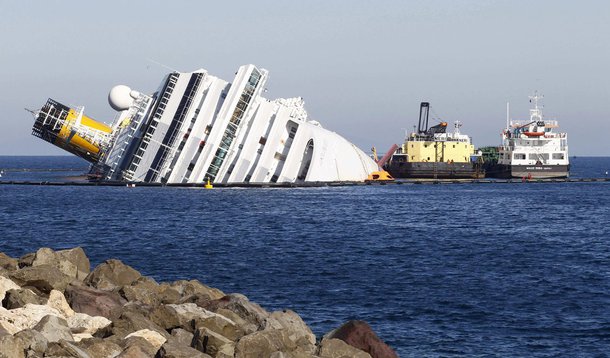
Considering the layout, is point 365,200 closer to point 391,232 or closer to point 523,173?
point 391,232

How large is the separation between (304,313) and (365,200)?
5727 centimetres

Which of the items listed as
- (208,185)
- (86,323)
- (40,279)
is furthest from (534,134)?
(86,323)

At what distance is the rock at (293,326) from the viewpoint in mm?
22520

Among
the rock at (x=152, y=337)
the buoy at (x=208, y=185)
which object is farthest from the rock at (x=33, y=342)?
the buoy at (x=208, y=185)

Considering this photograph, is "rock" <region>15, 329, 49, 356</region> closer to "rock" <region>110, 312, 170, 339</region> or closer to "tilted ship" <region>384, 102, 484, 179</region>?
"rock" <region>110, 312, 170, 339</region>

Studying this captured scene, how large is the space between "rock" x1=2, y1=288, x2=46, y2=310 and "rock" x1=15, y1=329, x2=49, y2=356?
3724mm

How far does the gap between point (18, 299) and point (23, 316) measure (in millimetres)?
1249

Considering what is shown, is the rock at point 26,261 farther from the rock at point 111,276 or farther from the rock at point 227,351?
the rock at point 227,351

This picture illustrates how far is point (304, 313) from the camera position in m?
31.5

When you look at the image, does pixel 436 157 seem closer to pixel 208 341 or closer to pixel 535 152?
pixel 535 152

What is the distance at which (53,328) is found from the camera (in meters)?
19.4

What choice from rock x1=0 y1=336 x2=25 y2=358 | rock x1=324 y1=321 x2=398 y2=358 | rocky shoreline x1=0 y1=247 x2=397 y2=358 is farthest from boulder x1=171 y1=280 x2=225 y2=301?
rock x1=0 y1=336 x2=25 y2=358

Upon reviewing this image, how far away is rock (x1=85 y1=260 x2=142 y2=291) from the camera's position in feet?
87.3

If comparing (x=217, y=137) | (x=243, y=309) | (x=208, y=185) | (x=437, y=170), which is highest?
(x=217, y=137)
